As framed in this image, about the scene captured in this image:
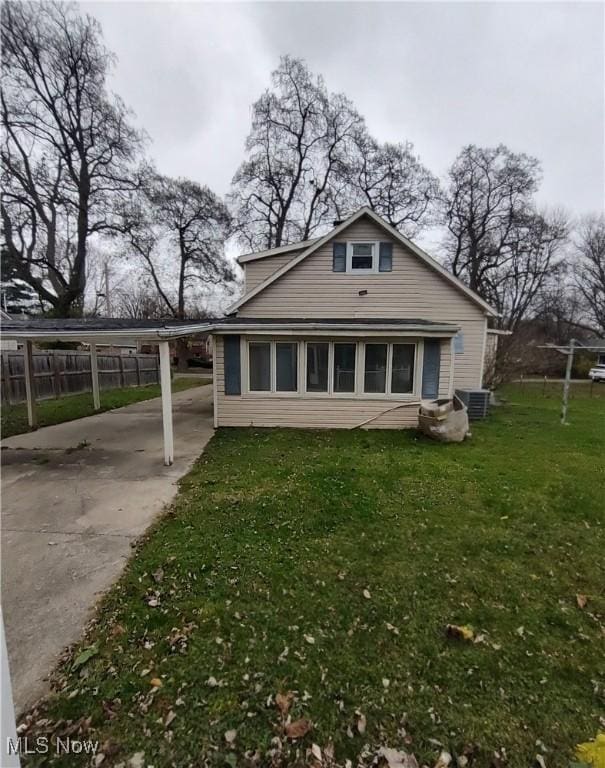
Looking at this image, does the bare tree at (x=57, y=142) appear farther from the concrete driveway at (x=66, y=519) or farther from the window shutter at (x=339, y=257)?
the window shutter at (x=339, y=257)

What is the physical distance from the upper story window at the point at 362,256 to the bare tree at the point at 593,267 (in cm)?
3242

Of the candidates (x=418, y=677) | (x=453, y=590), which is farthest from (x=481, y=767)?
(x=453, y=590)

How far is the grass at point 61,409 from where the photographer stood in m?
8.77

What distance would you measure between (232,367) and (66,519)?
493cm

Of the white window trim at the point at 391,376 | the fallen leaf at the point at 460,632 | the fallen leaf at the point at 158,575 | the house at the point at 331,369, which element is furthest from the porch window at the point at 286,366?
the fallen leaf at the point at 460,632

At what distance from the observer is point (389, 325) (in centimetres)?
814

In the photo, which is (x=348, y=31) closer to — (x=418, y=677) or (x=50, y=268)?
(x=418, y=677)

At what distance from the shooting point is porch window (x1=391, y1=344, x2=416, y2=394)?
844 centimetres

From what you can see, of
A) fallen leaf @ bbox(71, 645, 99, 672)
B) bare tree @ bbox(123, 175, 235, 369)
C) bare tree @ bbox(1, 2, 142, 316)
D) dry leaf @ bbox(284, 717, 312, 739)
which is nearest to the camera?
dry leaf @ bbox(284, 717, 312, 739)

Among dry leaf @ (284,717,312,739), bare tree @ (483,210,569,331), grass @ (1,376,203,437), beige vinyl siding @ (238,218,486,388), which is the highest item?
bare tree @ (483,210,569,331)

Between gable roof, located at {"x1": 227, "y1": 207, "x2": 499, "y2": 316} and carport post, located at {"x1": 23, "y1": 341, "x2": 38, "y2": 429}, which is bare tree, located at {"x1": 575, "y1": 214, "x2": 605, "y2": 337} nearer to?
gable roof, located at {"x1": 227, "y1": 207, "x2": 499, "y2": 316}

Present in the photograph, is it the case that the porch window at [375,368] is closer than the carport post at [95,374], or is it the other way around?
the porch window at [375,368]

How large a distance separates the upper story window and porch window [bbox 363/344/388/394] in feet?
10.2

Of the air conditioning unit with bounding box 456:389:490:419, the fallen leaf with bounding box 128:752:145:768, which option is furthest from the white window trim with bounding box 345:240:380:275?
the fallen leaf with bounding box 128:752:145:768
